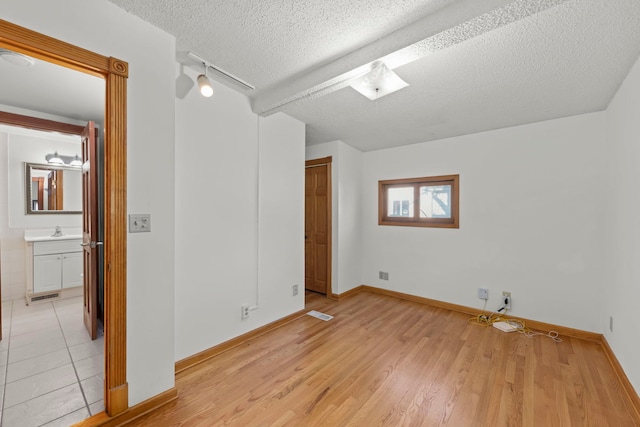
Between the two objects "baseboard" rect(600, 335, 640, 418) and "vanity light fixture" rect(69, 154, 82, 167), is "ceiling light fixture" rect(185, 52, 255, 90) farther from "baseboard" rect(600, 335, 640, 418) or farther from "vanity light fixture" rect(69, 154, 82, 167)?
"baseboard" rect(600, 335, 640, 418)

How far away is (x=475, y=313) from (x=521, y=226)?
1225 millimetres

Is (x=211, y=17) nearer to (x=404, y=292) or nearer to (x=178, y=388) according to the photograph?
(x=178, y=388)

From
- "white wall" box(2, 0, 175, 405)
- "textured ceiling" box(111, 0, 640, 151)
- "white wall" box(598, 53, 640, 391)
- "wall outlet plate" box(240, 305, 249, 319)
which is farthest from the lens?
"wall outlet plate" box(240, 305, 249, 319)

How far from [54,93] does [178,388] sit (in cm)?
282

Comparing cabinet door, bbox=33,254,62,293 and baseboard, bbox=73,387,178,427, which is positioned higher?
cabinet door, bbox=33,254,62,293

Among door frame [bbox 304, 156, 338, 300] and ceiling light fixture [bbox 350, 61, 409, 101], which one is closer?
ceiling light fixture [bbox 350, 61, 409, 101]

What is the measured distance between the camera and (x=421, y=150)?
3.84 meters

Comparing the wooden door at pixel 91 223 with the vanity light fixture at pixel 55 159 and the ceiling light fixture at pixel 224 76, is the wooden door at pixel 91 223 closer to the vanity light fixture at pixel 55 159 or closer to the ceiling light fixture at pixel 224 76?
the ceiling light fixture at pixel 224 76

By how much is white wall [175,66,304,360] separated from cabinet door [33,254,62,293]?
2.92 metres

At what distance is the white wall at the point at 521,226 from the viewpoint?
8.88 ft

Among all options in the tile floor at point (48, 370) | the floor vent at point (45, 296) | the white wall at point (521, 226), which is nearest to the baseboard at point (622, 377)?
the white wall at point (521, 226)

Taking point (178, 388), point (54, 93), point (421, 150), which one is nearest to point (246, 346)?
point (178, 388)

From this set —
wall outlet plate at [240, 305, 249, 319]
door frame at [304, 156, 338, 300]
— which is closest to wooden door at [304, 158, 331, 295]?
door frame at [304, 156, 338, 300]

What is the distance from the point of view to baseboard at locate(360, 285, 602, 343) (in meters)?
2.66
